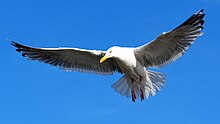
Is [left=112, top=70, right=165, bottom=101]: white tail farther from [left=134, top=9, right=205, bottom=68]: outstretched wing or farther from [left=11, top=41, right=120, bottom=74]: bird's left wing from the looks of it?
[left=11, top=41, right=120, bottom=74]: bird's left wing

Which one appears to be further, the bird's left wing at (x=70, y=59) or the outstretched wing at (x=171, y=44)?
the bird's left wing at (x=70, y=59)

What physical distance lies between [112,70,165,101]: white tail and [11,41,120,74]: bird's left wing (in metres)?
0.33

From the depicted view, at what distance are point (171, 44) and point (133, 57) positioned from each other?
773 millimetres

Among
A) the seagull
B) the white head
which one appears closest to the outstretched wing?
the seagull

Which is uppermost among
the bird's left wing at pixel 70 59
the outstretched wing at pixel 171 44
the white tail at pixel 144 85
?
the bird's left wing at pixel 70 59

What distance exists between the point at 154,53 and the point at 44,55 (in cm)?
235

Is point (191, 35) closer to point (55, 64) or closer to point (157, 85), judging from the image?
point (157, 85)

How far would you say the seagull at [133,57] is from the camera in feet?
33.2

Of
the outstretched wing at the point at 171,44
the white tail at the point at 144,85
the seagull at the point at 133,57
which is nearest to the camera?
the outstretched wing at the point at 171,44

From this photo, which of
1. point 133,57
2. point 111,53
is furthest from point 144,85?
point 111,53

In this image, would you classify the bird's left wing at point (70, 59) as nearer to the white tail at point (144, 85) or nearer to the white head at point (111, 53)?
the white tail at point (144, 85)

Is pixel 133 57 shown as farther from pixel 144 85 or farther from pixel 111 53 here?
pixel 144 85

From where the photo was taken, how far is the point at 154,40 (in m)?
10.2

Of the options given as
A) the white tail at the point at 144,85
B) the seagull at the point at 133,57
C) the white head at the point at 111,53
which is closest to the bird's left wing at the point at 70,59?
the seagull at the point at 133,57
